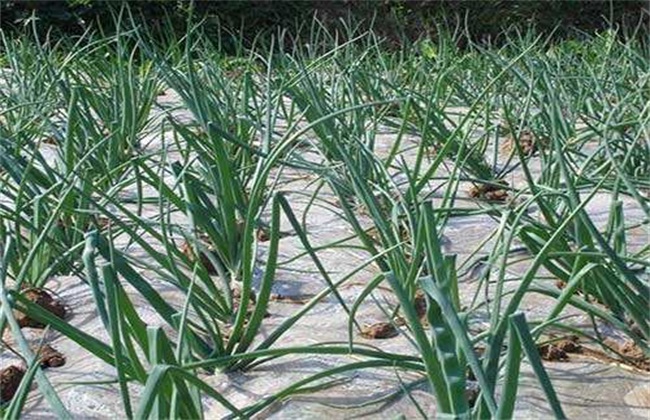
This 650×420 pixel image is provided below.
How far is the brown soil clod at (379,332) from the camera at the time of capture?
4.33 ft

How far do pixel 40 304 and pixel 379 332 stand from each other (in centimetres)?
41

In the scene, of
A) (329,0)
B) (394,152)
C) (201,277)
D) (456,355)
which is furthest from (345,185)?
(329,0)

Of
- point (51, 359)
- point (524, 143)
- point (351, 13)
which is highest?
point (51, 359)

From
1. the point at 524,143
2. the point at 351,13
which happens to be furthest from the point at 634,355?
the point at 351,13

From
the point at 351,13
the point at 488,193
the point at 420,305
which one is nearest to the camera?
the point at 420,305

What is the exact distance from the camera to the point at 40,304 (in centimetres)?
142

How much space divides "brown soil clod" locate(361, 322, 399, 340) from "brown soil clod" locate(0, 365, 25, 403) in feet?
1.21

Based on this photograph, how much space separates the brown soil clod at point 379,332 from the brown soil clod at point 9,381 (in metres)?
0.37

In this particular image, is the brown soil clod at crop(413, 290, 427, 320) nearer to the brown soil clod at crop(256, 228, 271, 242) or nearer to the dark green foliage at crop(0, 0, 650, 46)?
the brown soil clod at crop(256, 228, 271, 242)

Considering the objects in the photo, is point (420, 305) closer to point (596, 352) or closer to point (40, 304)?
point (596, 352)

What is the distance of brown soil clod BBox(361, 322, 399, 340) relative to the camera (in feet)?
4.33

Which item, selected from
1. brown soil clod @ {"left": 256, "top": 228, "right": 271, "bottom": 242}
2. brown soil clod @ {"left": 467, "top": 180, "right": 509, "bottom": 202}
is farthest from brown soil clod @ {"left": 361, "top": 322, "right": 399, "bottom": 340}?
brown soil clod @ {"left": 467, "top": 180, "right": 509, "bottom": 202}

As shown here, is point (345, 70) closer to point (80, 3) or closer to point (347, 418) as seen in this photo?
point (347, 418)

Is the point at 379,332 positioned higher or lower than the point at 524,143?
higher
